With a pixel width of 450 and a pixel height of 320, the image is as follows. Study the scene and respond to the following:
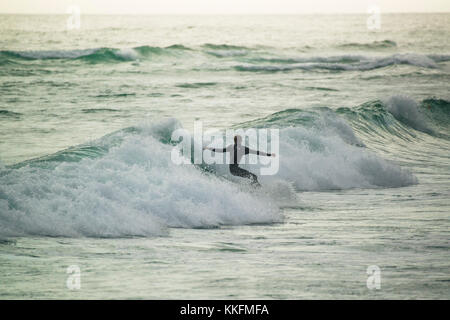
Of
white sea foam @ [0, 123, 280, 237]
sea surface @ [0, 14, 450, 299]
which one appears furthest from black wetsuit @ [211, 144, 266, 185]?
white sea foam @ [0, 123, 280, 237]

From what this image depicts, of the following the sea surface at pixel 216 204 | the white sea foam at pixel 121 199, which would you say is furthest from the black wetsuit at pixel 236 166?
the white sea foam at pixel 121 199

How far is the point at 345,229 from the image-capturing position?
12500mm

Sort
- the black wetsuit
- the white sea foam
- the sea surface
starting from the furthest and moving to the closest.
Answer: the black wetsuit, the white sea foam, the sea surface

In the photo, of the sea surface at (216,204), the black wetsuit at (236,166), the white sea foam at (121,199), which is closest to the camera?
the sea surface at (216,204)

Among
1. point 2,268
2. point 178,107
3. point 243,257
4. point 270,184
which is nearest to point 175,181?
point 270,184

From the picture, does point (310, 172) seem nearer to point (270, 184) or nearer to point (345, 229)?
point (270, 184)

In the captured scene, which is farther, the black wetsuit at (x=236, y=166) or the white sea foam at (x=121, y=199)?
the black wetsuit at (x=236, y=166)

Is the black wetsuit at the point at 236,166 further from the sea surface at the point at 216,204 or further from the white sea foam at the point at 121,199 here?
the white sea foam at the point at 121,199

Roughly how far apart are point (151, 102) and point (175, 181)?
57.7ft

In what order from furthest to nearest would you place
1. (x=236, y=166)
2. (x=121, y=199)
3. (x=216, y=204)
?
1. (x=236, y=166)
2. (x=216, y=204)
3. (x=121, y=199)

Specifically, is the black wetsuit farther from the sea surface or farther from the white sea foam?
the white sea foam

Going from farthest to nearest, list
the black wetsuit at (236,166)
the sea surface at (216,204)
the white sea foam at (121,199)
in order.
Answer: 1. the black wetsuit at (236,166)
2. the white sea foam at (121,199)
3. the sea surface at (216,204)

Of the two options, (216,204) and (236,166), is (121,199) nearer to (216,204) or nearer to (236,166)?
(216,204)

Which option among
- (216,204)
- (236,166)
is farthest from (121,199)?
(236,166)
